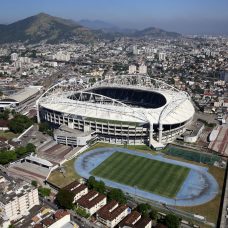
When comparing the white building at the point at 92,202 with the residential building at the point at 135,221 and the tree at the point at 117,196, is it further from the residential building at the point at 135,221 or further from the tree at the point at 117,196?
the residential building at the point at 135,221

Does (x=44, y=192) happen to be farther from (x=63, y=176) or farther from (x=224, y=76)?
(x=224, y=76)

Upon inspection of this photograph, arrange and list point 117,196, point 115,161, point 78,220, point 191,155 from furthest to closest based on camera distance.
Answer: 1. point 191,155
2. point 115,161
3. point 117,196
4. point 78,220

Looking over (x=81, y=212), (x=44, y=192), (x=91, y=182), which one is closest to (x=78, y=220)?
(x=81, y=212)

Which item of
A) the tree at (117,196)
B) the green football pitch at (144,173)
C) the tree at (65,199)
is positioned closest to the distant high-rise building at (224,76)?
the green football pitch at (144,173)

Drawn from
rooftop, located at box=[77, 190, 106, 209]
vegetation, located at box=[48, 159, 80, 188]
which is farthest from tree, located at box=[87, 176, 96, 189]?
vegetation, located at box=[48, 159, 80, 188]

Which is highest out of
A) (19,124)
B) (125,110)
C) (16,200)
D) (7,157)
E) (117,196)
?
(125,110)

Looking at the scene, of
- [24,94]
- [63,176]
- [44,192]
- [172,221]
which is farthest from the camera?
[24,94]
